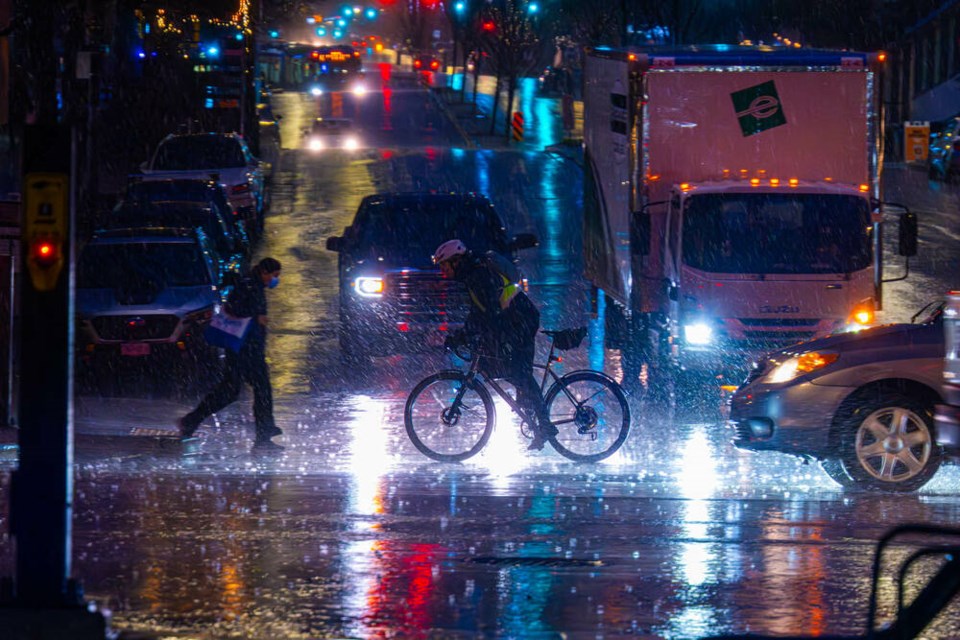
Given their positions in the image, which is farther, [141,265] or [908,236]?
[141,265]

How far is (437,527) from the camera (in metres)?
9.50

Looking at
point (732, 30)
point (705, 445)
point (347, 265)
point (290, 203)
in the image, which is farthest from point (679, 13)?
point (705, 445)

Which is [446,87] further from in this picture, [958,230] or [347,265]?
→ [347,265]

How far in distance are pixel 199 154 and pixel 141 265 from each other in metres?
12.6

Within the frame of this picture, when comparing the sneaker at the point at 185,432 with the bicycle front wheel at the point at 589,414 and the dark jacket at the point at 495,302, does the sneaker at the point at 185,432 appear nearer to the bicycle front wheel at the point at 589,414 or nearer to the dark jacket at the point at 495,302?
the dark jacket at the point at 495,302

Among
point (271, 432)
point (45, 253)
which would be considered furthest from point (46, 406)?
point (271, 432)

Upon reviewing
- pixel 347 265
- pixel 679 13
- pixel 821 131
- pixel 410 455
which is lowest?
pixel 410 455

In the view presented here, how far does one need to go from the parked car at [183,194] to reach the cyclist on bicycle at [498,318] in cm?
1213

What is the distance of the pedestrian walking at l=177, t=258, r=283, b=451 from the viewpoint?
12.6 m

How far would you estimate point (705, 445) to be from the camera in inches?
512

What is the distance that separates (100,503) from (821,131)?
830cm

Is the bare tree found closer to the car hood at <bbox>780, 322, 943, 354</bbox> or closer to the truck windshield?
the truck windshield

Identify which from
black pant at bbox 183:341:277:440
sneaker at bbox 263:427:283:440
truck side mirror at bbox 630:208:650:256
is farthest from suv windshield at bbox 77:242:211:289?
truck side mirror at bbox 630:208:650:256

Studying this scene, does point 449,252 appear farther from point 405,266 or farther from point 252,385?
point 405,266
